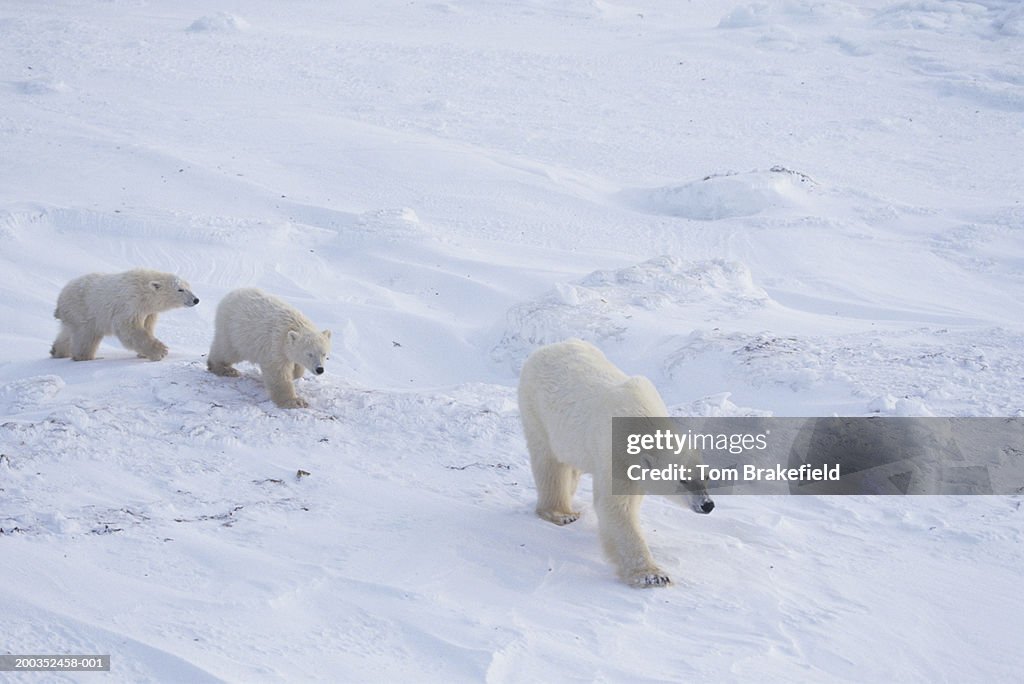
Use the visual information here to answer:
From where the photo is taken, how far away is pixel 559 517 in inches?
211

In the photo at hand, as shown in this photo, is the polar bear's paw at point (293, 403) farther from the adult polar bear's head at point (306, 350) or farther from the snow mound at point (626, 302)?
the snow mound at point (626, 302)

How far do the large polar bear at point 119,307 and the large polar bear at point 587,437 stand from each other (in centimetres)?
370

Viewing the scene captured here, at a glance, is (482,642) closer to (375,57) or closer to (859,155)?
(859,155)

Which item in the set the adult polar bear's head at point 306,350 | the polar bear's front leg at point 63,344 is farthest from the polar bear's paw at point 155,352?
the adult polar bear's head at point 306,350

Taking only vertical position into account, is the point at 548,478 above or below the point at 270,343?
below

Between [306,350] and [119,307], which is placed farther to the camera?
[119,307]

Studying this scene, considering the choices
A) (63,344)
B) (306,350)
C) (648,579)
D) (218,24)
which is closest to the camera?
(648,579)

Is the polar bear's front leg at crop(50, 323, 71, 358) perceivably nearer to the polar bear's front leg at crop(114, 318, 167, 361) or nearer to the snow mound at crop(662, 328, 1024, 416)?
the polar bear's front leg at crop(114, 318, 167, 361)

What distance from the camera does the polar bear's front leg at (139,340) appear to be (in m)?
7.60

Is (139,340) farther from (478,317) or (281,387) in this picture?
(478,317)

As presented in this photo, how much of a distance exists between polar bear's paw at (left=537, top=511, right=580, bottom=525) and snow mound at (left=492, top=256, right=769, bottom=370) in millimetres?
3877

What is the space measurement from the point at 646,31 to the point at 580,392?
24.4 metres

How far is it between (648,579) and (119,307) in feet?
16.4

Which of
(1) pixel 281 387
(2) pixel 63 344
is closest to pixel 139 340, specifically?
(2) pixel 63 344
